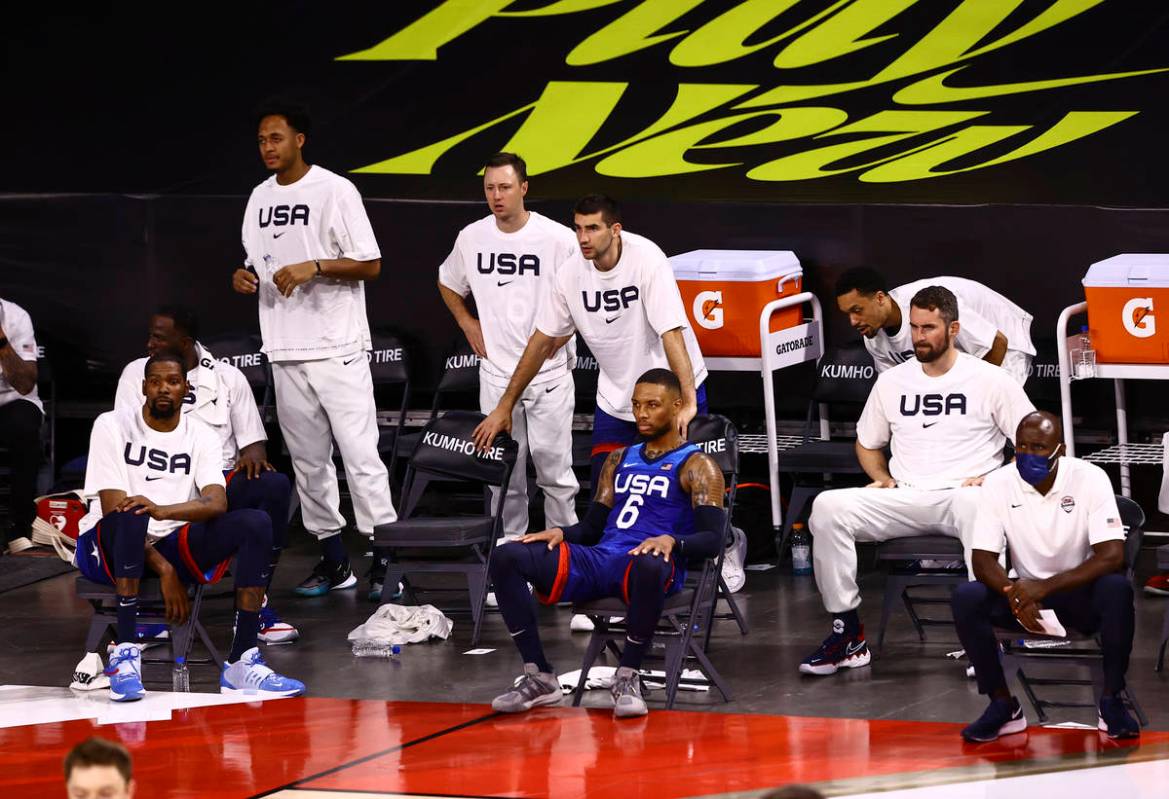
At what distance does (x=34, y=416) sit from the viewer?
9586mm

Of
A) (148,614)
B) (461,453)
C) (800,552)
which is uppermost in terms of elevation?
(461,453)

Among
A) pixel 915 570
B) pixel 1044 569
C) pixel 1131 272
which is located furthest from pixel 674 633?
pixel 1131 272

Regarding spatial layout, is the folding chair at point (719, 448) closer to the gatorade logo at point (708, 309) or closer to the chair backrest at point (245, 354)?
→ the gatorade logo at point (708, 309)

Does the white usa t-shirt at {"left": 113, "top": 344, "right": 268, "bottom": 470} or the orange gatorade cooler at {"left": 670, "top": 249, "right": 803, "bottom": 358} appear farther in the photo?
the orange gatorade cooler at {"left": 670, "top": 249, "right": 803, "bottom": 358}

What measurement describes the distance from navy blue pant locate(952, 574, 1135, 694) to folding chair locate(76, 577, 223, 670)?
2730 mm

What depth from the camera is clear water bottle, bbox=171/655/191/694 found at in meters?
6.91

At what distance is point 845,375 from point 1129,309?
1.32 meters

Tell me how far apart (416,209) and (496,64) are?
3.27ft

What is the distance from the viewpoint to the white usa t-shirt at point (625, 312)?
7.36 meters

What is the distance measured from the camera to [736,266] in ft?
→ 29.5

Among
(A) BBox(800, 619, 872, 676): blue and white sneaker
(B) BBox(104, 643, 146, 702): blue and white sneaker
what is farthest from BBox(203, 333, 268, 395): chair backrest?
(A) BBox(800, 619, 872, 676): blue and white sneaker

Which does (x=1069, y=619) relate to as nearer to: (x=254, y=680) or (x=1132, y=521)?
(x=1132, y=521)

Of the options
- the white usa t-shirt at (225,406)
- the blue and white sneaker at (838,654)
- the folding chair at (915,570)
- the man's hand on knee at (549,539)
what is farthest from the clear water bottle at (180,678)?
the folding chair at (915,570)

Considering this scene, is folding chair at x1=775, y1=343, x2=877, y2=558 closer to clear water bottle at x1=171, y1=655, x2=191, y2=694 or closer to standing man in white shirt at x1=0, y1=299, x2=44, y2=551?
clear water bottle at x1=171, y1=655, x2=191, y2=694
